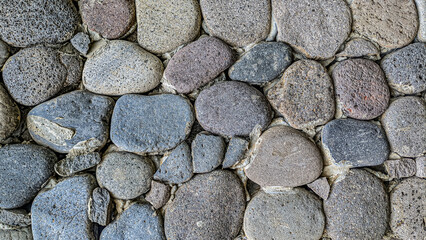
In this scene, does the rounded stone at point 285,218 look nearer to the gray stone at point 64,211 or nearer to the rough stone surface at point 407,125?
the rough stone surface at point 407,125

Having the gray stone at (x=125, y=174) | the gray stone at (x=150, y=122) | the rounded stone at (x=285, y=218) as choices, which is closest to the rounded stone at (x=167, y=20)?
the gray stone at (x=150, y=122)

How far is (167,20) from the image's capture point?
47.9 inches

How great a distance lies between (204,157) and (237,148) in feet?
0.45

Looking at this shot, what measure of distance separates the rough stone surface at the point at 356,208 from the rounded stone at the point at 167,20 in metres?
0.89

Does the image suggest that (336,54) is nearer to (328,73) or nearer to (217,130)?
(328,73)

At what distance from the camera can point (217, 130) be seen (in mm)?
1246

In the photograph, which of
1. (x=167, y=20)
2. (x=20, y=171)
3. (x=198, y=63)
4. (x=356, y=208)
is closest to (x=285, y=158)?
(x=356, y=208)

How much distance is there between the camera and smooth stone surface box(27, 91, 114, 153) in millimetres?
1206

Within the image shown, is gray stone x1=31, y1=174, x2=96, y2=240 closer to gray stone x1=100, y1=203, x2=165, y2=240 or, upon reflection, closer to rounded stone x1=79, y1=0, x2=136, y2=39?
gray stone x1=100, y1=203, x2=165, y2=240

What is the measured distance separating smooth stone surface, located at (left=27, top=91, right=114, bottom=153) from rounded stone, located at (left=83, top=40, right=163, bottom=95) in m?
0.07

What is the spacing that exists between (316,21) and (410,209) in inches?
34.8

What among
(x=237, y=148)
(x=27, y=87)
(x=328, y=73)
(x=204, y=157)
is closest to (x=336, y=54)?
(x=328, y=73)

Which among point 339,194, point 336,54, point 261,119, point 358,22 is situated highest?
point 358,22

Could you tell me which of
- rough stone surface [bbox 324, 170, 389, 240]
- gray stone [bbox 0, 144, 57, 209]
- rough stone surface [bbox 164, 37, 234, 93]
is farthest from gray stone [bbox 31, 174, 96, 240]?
rough stone surface [bbox 324, 170, 389, 240]
